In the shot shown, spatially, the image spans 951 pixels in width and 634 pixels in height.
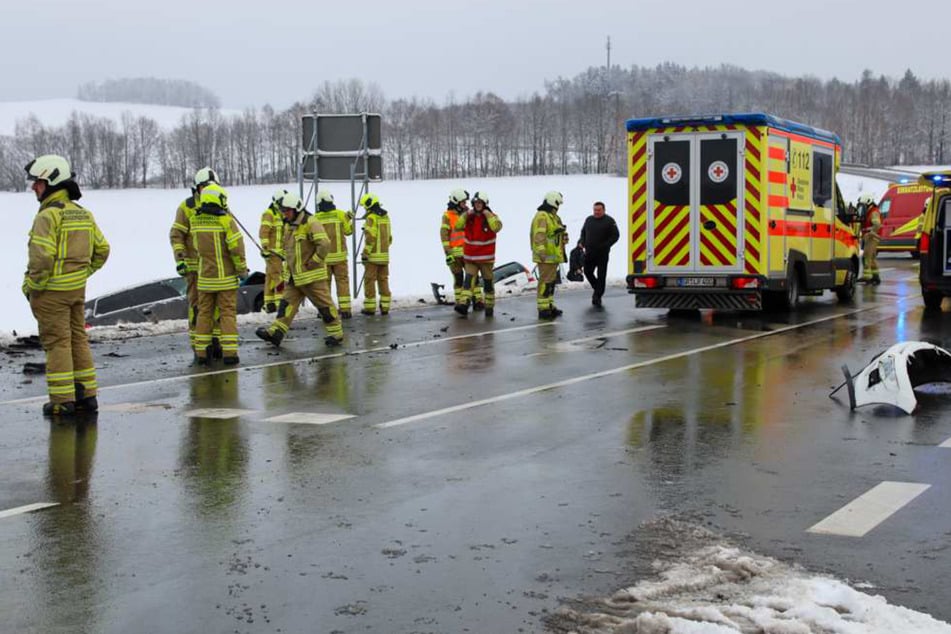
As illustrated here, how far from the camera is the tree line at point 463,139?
134 m

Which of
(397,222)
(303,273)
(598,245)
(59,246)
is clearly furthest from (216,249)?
(397,222)

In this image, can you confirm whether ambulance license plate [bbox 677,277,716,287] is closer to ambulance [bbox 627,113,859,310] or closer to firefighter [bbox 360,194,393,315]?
ambulance [bbox 627,113,859,310]

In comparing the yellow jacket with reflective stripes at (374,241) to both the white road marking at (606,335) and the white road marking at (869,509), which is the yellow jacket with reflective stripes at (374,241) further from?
the white road marking at (869,509)

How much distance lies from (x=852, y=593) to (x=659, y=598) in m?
0.76

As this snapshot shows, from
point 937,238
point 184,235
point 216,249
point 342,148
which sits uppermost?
point 342,148

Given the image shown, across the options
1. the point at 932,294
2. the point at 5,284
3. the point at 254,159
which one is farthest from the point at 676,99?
the point at 932,294

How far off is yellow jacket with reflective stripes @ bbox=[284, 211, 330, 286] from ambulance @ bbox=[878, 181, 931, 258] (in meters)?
22.3

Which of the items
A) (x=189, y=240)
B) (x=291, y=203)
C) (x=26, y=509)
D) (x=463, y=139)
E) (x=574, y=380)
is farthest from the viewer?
(x=463, y=139)

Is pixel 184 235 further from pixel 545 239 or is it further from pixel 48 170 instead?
pixel 545 239

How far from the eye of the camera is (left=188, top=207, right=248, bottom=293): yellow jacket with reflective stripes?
39.7 ft

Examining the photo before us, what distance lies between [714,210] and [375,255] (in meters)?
5.12

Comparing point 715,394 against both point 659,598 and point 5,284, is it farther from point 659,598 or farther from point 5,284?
point 5,284

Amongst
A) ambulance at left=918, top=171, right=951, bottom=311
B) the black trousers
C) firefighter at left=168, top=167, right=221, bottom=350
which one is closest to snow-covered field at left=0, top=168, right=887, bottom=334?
the black trousers

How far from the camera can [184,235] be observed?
43.4 feet
